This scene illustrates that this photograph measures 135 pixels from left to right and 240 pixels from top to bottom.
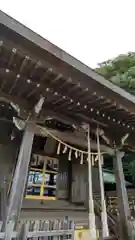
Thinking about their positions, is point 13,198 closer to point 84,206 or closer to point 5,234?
point 5,234

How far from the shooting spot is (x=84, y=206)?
17.3ft

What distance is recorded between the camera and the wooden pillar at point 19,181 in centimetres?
254

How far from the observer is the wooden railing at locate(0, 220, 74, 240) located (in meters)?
2.42

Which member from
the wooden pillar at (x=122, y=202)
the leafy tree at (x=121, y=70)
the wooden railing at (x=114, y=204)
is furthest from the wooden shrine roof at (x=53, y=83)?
the leafy tree at (x=121, y=70)

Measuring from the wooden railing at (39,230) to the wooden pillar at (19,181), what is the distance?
14 centimetres

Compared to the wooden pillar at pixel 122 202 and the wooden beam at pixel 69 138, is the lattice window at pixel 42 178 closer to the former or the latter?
the wooden beam at pixel 69 138

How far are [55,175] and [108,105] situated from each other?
2.74 metres

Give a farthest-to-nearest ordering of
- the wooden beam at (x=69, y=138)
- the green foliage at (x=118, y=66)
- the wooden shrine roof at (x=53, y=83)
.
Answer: the green foliage at (x=118, y=66), the wooden beam at (x=69, y=138), the wooden shrine roof at (x=53, y=83)

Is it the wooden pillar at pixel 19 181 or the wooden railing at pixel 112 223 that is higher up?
the wooden pillar at pixel 19 181

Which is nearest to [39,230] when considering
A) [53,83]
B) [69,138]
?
[69,138]

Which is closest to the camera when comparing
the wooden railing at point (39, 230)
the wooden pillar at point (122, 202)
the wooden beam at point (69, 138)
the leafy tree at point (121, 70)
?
the wooden railing at point (39, 230)

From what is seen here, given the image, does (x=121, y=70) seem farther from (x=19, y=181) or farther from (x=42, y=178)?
(x=19, y=181)

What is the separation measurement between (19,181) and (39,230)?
931 millimetres

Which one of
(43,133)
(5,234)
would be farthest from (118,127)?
(5,234)
